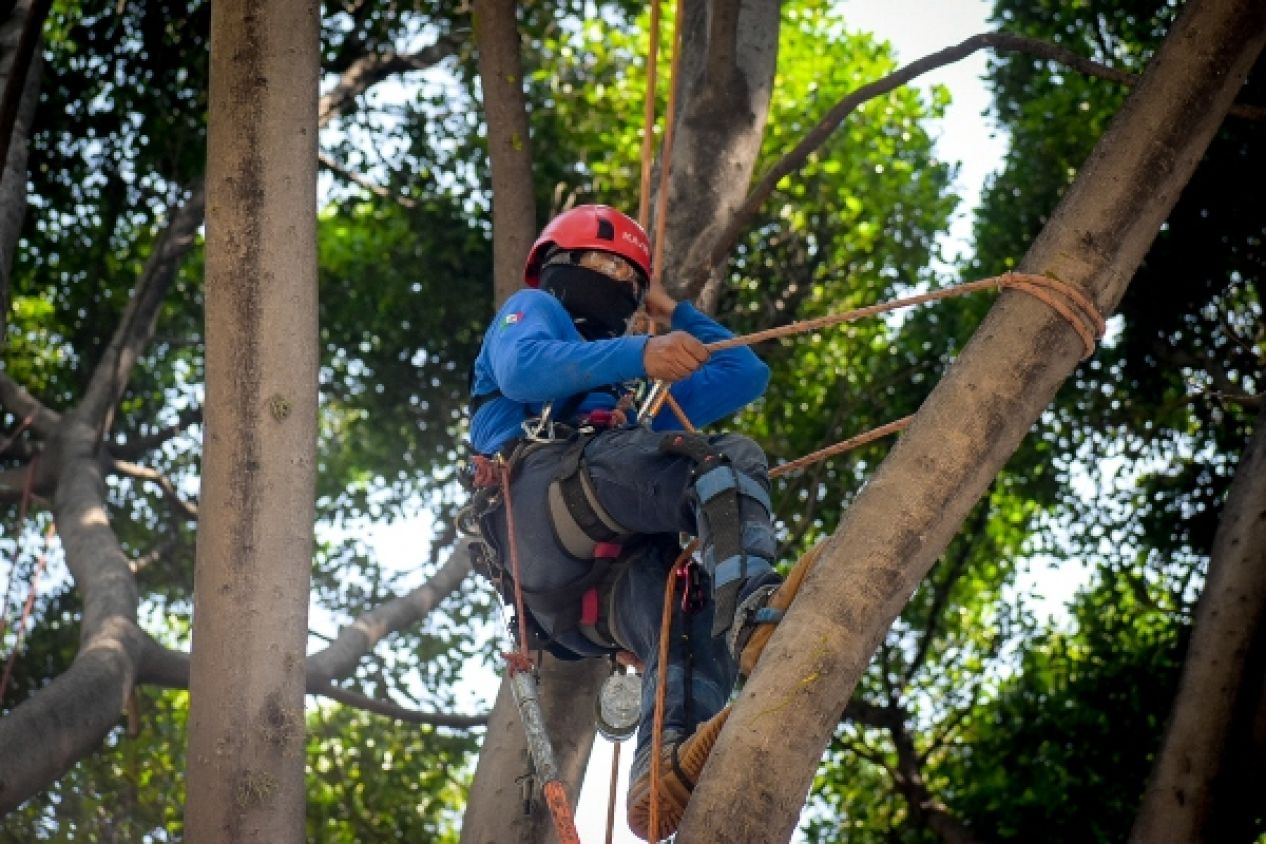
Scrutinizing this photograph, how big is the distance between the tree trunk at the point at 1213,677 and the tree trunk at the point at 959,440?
2.33m

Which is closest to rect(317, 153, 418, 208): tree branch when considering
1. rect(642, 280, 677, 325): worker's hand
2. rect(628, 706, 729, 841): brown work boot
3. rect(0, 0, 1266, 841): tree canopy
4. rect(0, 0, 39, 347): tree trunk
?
rect(0, 0, 1266, 841): tree canopy

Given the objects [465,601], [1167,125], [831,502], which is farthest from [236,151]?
[465,601]

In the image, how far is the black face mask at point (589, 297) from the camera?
4.41 meters

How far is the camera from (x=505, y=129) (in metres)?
5.23

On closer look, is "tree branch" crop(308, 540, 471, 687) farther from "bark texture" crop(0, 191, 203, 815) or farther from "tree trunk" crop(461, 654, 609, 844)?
"tree trunk" crop(461, 654, 609, 844)

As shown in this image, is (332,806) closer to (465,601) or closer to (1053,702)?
(465,601)

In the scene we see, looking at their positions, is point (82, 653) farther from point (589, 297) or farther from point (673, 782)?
point (673, 782)

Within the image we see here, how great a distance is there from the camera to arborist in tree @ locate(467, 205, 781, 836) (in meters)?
3.58

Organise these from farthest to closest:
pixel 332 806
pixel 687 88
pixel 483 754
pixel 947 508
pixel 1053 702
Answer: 1. pixel 332 806
2. pixel 1053 702
3. pixel 687 88
4. pixel 483 754
5. pixel 947 508

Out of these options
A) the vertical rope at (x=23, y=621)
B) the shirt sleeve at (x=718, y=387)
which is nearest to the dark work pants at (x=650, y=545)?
the shirt sleeve at (x=718, y=387)

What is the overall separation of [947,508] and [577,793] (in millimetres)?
1954

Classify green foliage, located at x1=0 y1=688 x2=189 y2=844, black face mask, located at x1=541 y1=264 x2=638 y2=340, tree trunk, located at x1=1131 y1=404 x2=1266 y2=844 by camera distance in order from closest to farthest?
1. black face mask, located at x1=541 y1=264 x2=638 y2=340
2. tree trunk, located at x1=1131 y1=404 x2=1266 y2=844
3. green foliage, located at x1=0 y1=688 x2=189 y2=844

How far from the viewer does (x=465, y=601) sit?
10.1m

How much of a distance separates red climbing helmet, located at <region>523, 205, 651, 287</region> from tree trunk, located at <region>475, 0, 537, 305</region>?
0.59 m
